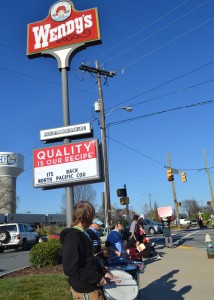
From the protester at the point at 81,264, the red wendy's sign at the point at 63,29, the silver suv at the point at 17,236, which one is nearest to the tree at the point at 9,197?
the silver suv at the point at 17,236

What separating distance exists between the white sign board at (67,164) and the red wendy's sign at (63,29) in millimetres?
3904

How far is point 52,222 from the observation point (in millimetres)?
98625

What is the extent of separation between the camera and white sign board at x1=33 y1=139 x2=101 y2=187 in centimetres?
1094

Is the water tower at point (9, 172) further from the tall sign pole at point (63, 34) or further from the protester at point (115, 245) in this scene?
the protester at point (115, 245)

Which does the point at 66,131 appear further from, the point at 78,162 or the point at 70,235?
the point at 70,235

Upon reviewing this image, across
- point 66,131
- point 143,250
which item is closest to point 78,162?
point 66,131

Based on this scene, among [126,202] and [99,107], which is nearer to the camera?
→ [126,202]

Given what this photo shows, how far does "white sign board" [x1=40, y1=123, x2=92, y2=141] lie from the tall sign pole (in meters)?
1.56

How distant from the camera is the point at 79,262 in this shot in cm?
350

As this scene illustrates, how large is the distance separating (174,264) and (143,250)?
186 cm

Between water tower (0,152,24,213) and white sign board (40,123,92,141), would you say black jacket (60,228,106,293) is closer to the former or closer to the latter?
white sign board (40,123,92,141)

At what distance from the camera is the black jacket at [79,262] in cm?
346

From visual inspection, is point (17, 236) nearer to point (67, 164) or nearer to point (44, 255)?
point (44, 255)

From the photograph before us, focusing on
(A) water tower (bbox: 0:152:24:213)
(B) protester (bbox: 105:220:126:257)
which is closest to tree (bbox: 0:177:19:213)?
(A) water tower (bbox: 0:152:24:213)
